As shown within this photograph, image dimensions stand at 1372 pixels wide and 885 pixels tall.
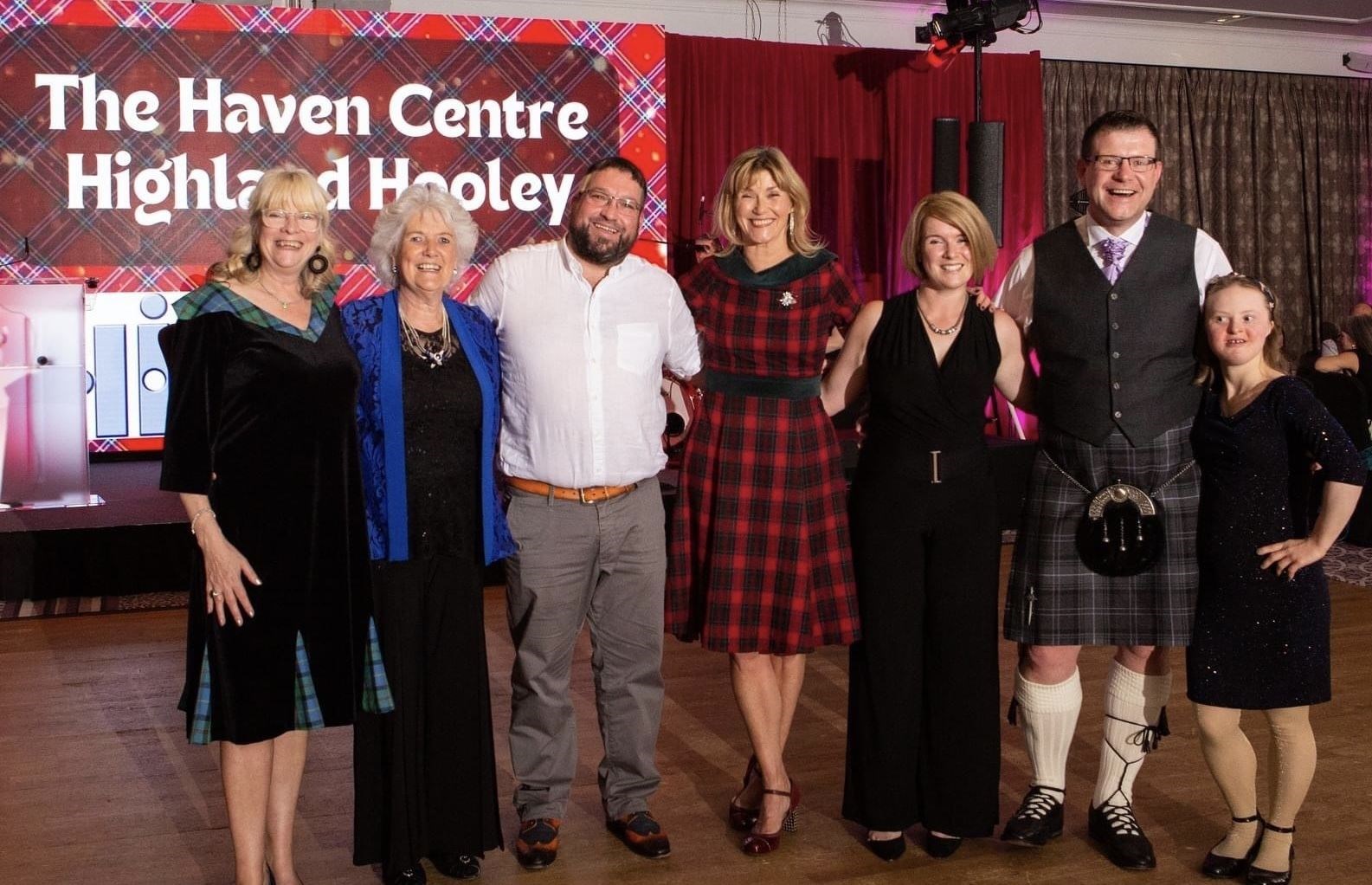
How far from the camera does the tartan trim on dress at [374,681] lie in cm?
252

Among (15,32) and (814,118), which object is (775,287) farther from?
(814,118)

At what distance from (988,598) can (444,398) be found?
1.16 m

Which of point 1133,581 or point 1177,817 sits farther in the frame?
point 1177,817

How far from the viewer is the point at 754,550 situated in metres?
2.84

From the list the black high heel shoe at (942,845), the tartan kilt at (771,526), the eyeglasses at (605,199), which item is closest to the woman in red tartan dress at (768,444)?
the tartan kilt at (771,526)

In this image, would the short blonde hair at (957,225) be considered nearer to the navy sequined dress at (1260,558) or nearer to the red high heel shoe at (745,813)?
the navy sequined dress at (1260,558)

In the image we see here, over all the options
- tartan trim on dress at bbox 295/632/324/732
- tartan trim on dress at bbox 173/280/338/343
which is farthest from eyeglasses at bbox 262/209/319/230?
tartan trim on dress at bbox 295/632/324/732

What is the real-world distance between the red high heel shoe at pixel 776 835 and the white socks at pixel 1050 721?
0.52 metres

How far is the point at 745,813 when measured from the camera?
3.03 meters

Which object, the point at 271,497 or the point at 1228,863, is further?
the point at 1228,863

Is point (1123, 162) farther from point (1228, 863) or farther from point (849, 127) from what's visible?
point (849, 127)

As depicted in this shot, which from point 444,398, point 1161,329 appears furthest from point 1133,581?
point 444,398

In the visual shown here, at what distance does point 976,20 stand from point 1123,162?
5.28m

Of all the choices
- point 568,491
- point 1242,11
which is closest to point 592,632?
point 568,491
